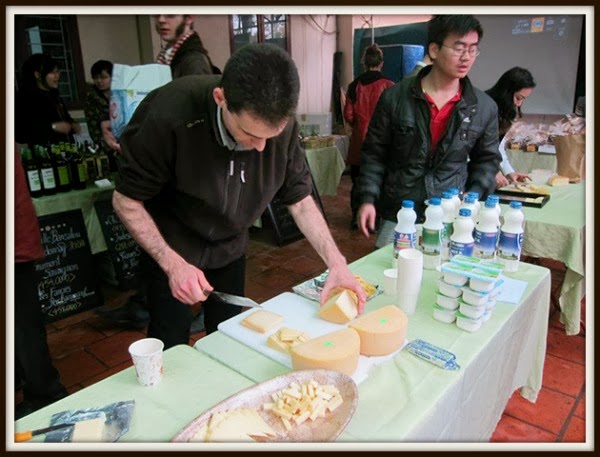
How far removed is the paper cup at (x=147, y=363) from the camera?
3.53 ft

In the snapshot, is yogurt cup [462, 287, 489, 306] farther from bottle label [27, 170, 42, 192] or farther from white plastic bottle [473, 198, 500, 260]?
bottle label [27, 170, 42, 192]

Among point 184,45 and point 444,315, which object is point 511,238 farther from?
point 184,45

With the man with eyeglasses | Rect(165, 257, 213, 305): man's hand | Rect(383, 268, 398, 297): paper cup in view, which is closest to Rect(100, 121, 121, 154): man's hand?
the man with eyeglasses

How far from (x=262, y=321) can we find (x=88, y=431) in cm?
55

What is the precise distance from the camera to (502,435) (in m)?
1.96

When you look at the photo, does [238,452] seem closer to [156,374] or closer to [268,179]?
[156,374]

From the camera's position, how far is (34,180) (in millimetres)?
2789

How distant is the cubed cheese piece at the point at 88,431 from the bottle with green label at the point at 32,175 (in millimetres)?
2268

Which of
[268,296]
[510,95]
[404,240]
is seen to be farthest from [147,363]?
[510,95]

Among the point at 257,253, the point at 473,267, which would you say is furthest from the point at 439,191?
the point at 257,253

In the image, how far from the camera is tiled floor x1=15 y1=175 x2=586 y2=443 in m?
2.05

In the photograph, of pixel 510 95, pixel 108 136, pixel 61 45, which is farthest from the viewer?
pixel 61 45

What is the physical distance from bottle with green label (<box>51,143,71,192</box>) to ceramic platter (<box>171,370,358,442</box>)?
246 centimetres

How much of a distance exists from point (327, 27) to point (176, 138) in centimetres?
685
